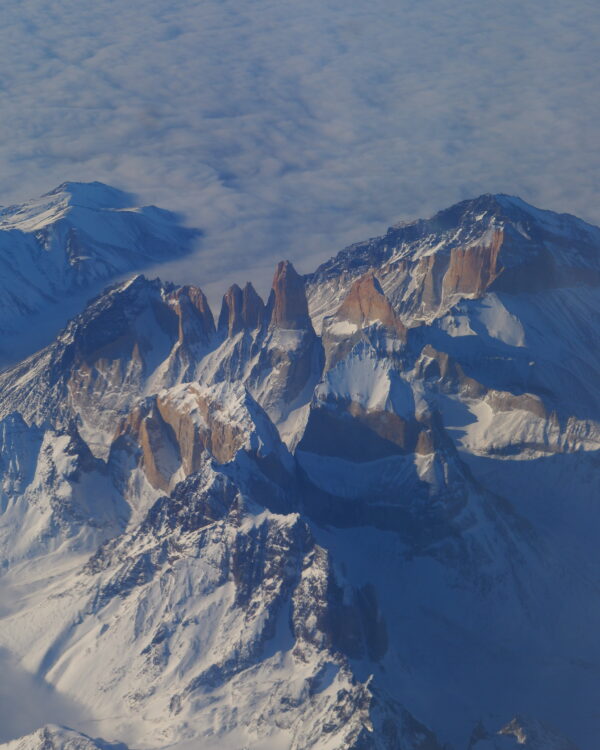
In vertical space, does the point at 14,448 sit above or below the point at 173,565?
below

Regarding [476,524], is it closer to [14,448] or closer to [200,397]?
[200,397]

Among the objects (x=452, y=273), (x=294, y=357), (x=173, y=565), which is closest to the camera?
(x=173, y=565)

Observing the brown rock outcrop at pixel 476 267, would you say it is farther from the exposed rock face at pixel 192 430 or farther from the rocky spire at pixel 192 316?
the exposed rock face at pixel 192 430

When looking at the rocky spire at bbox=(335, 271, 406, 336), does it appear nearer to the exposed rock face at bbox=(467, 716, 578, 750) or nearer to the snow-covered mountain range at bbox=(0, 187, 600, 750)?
the snow-covered mountain range at bbox=(0, 187, 600, 750)

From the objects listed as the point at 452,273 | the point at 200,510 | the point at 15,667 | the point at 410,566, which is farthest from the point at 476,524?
the point at 452,273

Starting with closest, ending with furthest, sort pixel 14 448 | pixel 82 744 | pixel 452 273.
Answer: pixel 82 744, pixel 14 448, pixel 452 273

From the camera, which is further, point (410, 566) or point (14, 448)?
point (14, 448)

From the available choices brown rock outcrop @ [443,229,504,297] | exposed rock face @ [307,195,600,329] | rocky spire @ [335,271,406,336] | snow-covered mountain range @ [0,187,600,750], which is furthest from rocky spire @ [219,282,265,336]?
brown rock outcrop @ [443,229,504,297]
